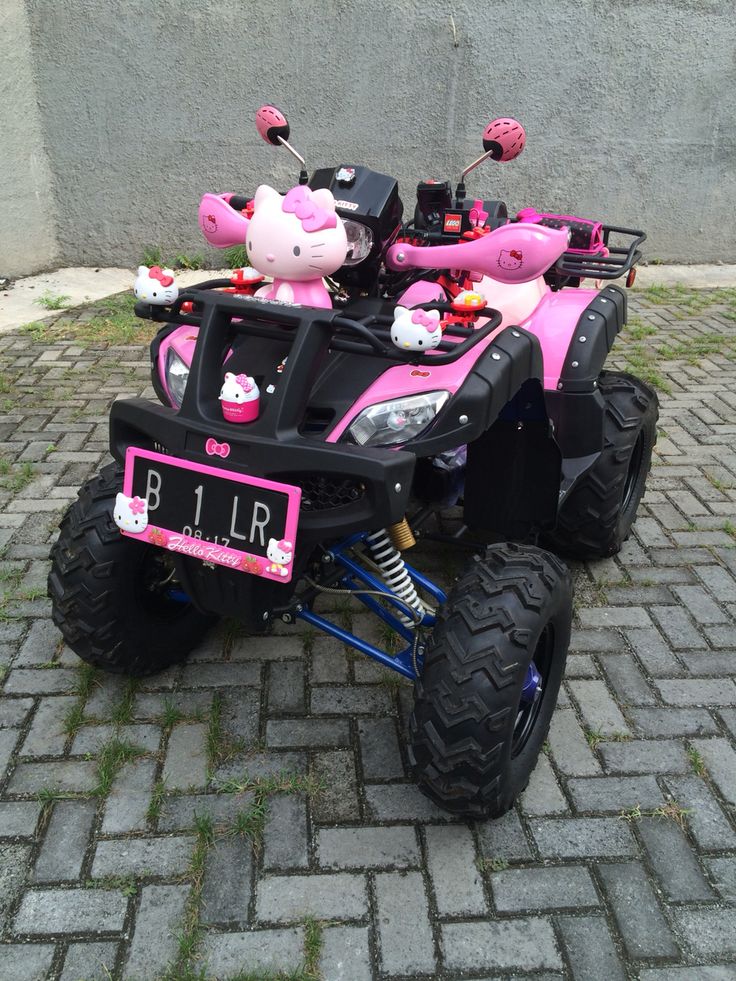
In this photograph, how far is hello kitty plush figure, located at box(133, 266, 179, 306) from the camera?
231 centimetres

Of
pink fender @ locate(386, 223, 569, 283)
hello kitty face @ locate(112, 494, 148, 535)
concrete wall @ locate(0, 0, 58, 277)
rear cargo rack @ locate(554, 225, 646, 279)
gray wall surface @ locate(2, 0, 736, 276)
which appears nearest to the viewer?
→ hello kitty face @ locate(112, 494, 148, 535)

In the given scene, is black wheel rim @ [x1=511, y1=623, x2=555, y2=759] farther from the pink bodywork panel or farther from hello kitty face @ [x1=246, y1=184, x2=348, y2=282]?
hello kitty face @ [x1=246, y1=184, x2=348, y2=282]

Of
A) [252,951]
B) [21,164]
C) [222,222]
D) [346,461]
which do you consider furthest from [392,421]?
[21,164]

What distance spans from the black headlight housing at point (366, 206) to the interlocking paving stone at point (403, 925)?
5.74 ft

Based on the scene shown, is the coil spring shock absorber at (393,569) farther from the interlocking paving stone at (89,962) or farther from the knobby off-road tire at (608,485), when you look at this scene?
the interlocking paving stone at (89,962)

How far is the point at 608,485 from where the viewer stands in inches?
128

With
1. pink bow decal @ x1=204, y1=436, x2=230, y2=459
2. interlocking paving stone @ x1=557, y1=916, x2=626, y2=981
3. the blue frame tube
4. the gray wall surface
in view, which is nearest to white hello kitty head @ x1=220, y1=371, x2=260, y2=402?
pink bow decal @ x1=204, y1=436, x2=230, y2=459

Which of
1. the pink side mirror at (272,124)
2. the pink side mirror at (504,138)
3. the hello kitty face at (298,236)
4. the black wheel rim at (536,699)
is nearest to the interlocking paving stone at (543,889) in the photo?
the black wheel rim at (536,699)

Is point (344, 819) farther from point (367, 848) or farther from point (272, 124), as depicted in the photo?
point (272, 124)

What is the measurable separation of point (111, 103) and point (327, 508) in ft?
19.8

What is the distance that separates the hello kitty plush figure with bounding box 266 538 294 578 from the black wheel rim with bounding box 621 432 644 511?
2.08 metres

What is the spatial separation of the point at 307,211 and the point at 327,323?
351 millimetres

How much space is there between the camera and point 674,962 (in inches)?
77.6

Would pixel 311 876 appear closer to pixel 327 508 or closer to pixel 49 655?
pixel 327 508
